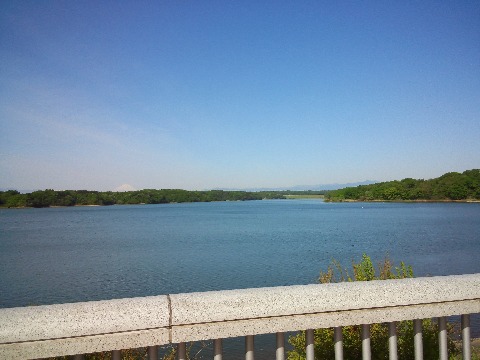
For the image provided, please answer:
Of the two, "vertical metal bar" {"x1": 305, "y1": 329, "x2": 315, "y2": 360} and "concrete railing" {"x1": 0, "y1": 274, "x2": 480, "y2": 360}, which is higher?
"concrete railing" {"x1": 0, "y1": 274, "x2": 480, "y2": 360}

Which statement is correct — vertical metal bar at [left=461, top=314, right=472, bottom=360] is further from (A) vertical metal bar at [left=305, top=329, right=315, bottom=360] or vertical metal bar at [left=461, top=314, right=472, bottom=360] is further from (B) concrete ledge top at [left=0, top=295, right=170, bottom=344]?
(B) concrete ledge top at [left=0, top=295, right=170, bottom=344]

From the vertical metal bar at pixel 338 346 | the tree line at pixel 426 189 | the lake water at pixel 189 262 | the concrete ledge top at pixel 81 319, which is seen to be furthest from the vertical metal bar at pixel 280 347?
the tree line at pixel 426 189

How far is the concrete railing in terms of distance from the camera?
68.1 inches

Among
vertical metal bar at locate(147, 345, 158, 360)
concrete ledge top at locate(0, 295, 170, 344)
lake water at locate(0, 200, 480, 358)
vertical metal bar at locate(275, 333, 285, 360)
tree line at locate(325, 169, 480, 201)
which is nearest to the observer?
concrete ledge top at locate(0, 295, 170, 344)

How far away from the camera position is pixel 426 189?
156500mm

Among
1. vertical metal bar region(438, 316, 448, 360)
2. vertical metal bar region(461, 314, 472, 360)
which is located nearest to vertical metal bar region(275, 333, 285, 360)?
vertical metal bar region(438, 316, 448, 360)

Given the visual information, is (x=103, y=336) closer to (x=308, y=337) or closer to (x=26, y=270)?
(x=308, y=337)

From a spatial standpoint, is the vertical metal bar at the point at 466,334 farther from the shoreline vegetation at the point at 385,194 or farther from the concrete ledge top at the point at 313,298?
the shoreline vegetation at the point at 385,194

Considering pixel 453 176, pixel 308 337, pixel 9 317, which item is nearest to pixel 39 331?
pixel 9 317

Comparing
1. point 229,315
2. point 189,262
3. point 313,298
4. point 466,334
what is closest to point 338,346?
point 313,298

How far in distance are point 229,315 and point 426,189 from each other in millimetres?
171886

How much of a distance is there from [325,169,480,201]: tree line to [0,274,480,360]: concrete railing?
162m

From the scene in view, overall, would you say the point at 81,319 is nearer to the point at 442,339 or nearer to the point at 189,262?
the point at 442,339

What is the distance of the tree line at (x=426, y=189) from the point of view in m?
144
